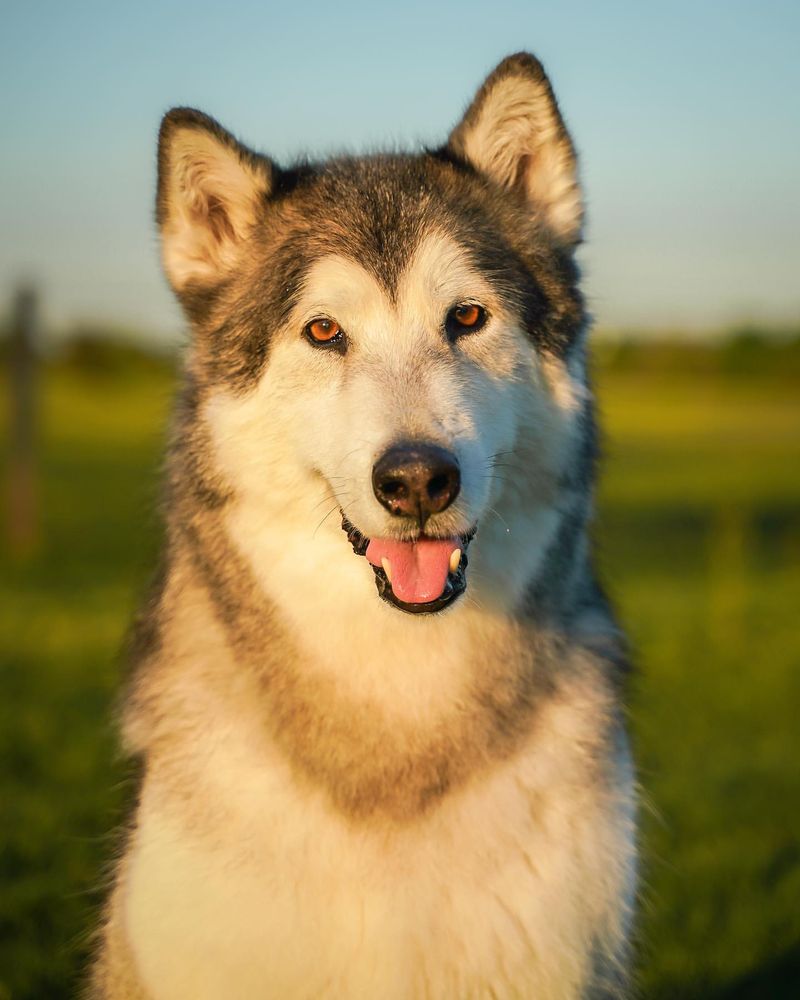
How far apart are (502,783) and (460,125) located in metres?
2.13

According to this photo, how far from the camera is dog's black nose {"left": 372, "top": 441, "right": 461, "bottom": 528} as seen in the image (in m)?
2.80

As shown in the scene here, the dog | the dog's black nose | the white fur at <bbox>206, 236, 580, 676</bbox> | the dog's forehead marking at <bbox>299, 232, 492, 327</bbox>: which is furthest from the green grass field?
the dog's black nose

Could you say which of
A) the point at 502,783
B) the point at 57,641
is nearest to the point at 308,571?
the point at 502,783

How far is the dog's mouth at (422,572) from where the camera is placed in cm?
303

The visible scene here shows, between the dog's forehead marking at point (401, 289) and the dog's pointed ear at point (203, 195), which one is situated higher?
the dog's pointed ear at point (203, 195)

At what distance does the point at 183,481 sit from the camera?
3.44 metres

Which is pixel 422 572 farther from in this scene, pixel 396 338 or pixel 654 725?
pixel 654 725

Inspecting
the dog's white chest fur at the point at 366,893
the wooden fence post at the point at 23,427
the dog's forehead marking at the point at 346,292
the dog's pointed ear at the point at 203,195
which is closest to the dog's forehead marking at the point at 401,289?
the dog's forehead marking at the point at 346,292

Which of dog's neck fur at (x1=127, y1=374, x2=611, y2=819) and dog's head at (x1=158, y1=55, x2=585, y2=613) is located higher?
dog's head at (x1=158, y1=55, x2=585, y2=613)

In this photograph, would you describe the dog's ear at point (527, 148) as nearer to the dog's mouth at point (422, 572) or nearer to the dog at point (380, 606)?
the dog at point (380, 606)

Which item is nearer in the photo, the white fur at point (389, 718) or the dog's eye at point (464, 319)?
the white fur at point (389, 718)

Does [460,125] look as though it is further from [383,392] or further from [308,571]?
[308,571]

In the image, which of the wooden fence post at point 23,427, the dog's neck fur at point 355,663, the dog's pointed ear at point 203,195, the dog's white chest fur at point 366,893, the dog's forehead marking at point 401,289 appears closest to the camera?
the dog's white chest fur at point 366,893

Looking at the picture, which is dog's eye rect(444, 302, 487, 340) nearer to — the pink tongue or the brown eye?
the brown eye
